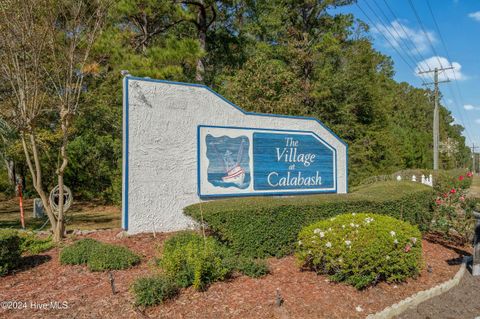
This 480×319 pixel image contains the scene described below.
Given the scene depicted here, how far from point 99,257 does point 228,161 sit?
3344 mm

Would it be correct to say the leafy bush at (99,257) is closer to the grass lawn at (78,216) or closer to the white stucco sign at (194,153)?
the white stucco sign at (194,153)

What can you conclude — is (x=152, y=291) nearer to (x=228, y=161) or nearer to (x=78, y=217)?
(x=228, y=161)

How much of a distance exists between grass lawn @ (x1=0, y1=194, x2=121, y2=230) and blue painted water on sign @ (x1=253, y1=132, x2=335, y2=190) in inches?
190

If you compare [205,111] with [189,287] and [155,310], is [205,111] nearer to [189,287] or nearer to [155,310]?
[189,287]

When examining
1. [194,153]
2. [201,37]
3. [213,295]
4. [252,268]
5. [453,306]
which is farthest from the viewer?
[201,37]

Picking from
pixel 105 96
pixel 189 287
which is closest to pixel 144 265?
pixel 189 287

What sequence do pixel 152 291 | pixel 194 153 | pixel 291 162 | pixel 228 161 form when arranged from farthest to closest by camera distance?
pixel 291 162, pixel 228 161, pixel 194 153, pixel 152 291

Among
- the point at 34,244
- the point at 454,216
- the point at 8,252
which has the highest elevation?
the point at 454,216

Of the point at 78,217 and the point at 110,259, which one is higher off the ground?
the point at 110,259

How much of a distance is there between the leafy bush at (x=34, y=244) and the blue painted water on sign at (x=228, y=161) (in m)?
3.19

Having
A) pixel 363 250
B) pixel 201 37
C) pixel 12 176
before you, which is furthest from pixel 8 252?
pixel 12 176

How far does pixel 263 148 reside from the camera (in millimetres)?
8250

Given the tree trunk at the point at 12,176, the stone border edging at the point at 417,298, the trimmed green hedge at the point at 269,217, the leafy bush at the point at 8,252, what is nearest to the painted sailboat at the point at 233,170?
the trimmed green hedge at the point at 269,217

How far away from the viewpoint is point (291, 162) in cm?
859
